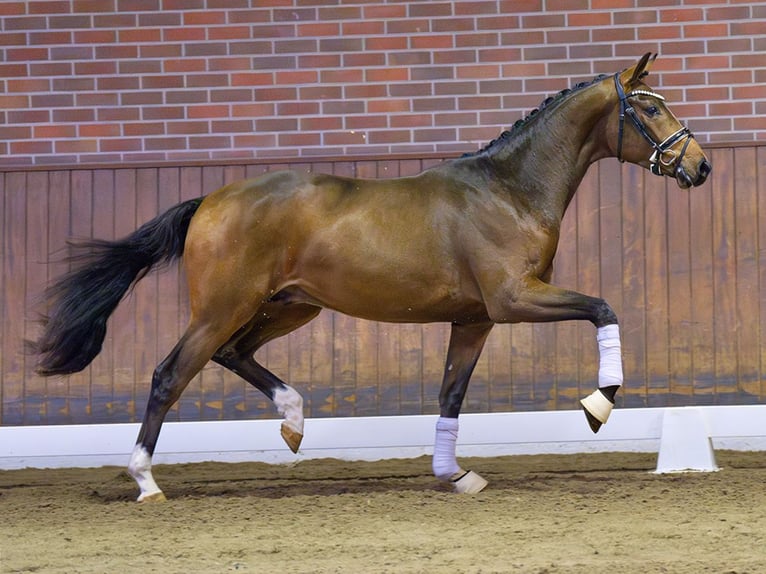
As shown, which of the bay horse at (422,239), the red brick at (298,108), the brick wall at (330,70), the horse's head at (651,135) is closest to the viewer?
the horse's head at (651,135)

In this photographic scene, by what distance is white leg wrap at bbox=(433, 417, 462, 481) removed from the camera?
5.17 metres

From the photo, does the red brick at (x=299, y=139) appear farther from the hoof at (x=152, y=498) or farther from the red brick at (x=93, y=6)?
the hoof at (x=152, y=498)

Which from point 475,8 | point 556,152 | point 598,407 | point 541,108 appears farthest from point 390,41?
point 598,407

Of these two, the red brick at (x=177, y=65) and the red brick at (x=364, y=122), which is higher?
the red brick at (x=177, y=65)

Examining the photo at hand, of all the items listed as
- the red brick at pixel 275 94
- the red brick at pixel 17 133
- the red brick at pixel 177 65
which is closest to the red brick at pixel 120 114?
the red brick at pixel 177 65

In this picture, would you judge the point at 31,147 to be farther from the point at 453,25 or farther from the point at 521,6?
the point at 521,6

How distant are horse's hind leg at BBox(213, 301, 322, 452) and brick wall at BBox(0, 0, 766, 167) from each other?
5.51 feet

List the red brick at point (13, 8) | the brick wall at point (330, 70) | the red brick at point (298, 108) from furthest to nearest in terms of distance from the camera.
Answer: the red brick at point (13, 8)
the red brick at point (298, 108)
the brick wall at point (330, 70)

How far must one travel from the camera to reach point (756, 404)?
664 centimetres

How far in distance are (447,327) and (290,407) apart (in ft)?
6.11

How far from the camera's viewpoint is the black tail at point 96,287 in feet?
17.3

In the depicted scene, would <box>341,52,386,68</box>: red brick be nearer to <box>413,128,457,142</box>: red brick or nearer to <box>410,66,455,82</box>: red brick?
<box>410,66,455,82</box>: red brick

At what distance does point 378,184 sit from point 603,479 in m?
1.90

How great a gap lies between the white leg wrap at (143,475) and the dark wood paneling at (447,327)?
1754mm
